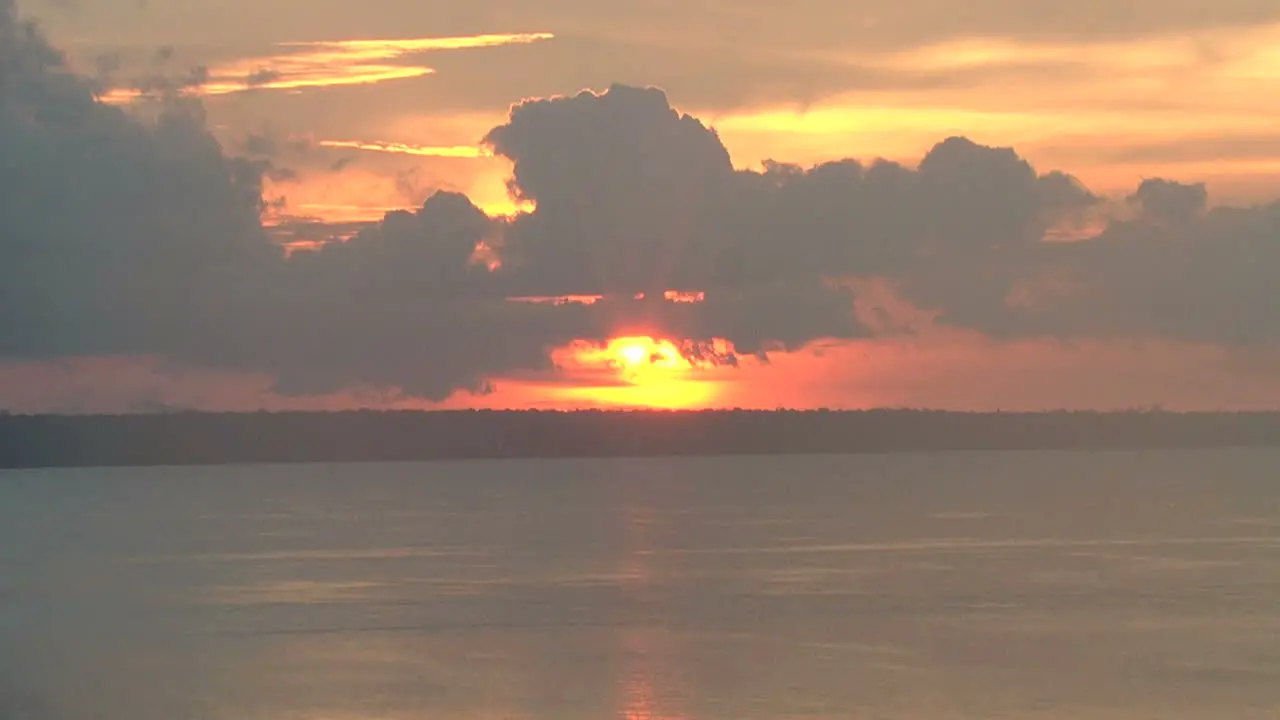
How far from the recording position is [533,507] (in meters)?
145

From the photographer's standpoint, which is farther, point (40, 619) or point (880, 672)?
point (40, 619)

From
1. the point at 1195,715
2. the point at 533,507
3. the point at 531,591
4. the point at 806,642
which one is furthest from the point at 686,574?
the point at 533,507

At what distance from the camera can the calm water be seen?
123 feet

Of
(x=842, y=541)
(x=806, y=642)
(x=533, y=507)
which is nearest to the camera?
(x=806, y=642)

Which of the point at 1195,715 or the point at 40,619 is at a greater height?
the point at 40,619

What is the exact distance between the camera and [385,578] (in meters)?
71.7

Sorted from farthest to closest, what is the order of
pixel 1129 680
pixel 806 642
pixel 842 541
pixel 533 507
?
pixel 533 507 < pixel 842 541 < pixel 806 642 < pixel 1129 680

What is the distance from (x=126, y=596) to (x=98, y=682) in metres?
26.7

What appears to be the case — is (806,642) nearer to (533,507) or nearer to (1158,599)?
(1158,599)

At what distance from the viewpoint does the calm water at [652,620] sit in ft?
123

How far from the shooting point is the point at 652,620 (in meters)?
53.8

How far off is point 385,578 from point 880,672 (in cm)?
3532

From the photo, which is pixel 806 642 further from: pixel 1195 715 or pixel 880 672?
pixel 1195 715

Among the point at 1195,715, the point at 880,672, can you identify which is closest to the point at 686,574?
the point at 880,672
